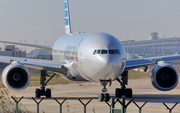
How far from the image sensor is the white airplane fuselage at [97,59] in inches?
879

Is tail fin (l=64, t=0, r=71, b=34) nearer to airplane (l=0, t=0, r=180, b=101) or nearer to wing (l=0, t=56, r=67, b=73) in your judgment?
airplane (l=0, t=0, r=180, b=101)

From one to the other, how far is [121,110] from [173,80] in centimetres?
1227

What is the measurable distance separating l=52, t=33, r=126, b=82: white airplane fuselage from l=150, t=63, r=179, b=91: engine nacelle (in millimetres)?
3724

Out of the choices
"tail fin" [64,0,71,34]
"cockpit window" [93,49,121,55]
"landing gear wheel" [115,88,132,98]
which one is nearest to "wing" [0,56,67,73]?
"landing gear wheel" [115,88,132,98]

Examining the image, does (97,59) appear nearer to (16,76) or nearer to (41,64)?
(41,64)

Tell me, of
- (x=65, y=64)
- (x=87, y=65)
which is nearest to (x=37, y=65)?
(x=65, y=64)

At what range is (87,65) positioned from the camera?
78.4 ft

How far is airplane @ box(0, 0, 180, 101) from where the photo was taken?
22.7m

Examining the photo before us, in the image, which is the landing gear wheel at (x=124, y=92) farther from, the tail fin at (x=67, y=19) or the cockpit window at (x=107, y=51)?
the tail fin at (x=67, y=19)

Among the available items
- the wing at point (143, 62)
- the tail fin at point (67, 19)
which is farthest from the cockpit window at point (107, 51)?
the tail fin at point (67, 19)

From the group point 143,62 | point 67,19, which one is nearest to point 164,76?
point 143,62

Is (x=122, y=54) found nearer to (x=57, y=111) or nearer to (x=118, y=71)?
(x=118, y=71)

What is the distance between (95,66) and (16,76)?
5.95m

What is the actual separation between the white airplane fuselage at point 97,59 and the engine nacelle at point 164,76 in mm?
3724
